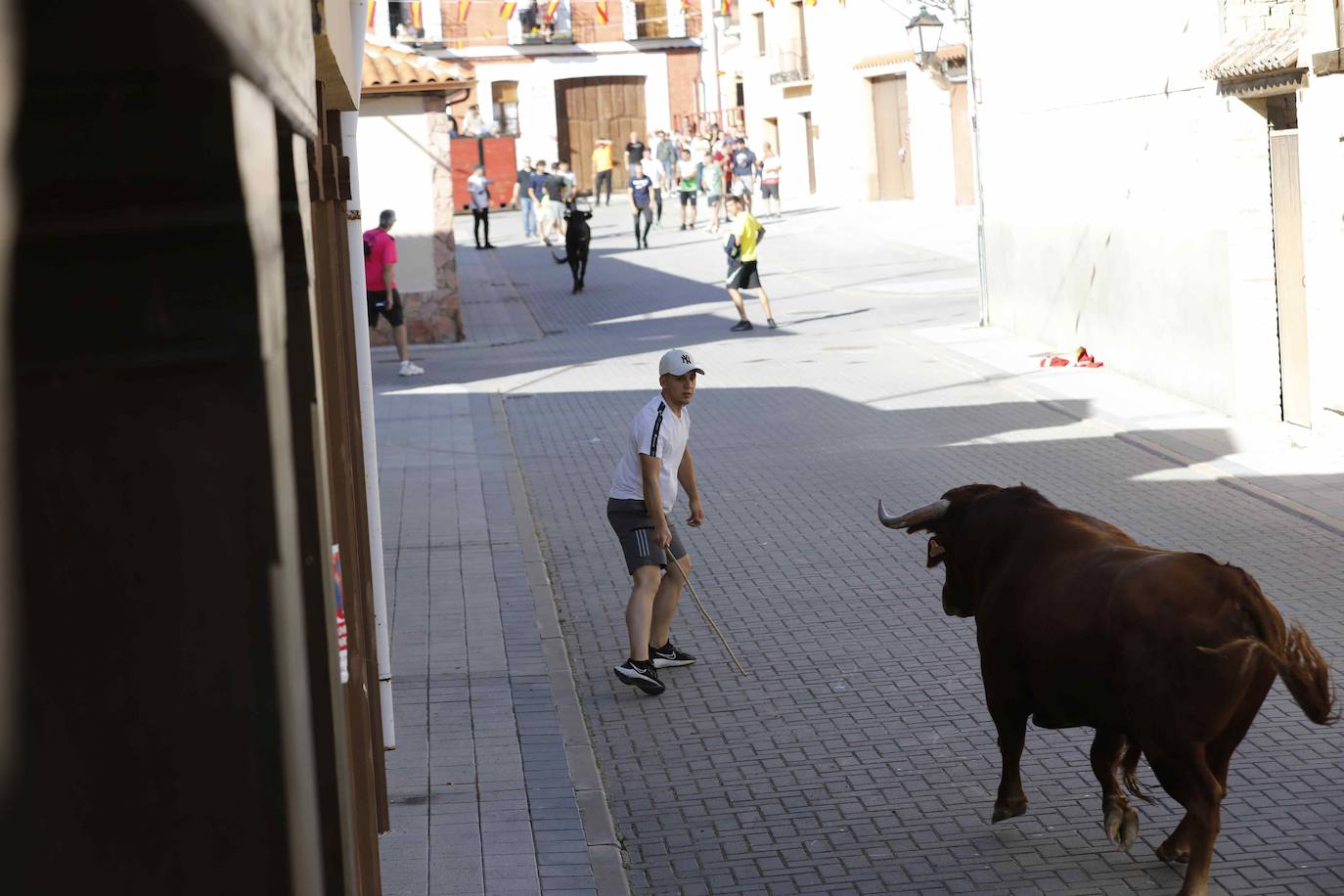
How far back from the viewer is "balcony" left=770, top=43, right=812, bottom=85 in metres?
51.4

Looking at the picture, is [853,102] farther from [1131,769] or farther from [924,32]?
[1131,769]

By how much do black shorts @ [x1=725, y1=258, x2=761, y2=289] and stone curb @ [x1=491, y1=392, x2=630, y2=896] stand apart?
1024 cm

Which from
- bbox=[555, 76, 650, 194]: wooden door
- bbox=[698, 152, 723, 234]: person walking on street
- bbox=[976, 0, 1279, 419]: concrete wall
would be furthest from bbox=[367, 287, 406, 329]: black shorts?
bbox=[555, 76, 650, 194]: wooden door

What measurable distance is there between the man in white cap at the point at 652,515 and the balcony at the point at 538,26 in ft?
172

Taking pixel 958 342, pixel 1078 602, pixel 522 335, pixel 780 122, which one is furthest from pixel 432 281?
pixel 780 122

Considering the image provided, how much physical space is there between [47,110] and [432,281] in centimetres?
2206

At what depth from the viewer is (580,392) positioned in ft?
62.0

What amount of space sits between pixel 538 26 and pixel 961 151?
23.4 metres

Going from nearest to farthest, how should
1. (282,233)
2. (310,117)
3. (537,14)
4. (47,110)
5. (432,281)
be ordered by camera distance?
(47,110), (282,233), (310,117), (432,281), (537,14)

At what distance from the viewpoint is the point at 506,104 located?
59.4 meters

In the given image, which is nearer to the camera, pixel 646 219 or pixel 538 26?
pixel 646 219

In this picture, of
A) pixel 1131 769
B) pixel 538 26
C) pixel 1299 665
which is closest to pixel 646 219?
pixel 538 26

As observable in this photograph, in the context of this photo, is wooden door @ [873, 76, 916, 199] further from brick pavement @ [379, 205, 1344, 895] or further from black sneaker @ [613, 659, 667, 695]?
black sneaker @ [613, 659, 667, 695]

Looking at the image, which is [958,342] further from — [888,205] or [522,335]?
[888,205]
